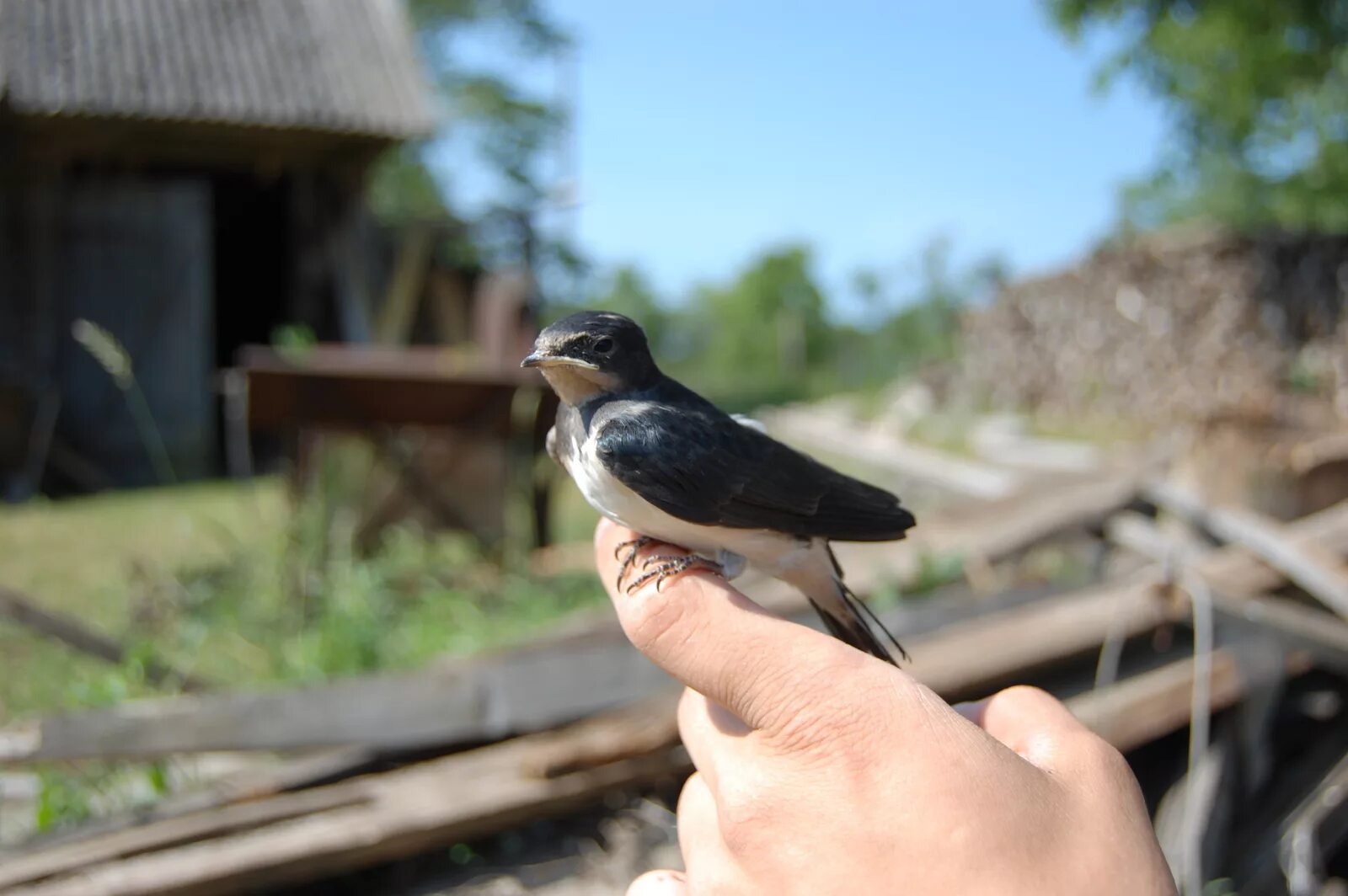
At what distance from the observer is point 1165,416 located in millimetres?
14938

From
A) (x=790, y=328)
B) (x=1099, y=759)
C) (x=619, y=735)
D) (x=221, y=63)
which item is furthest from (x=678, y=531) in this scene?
(x=790, y=328)

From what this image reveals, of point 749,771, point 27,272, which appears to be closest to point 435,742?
point 749,771

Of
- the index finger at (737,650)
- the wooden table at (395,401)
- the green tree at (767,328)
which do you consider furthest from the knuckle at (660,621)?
the green tree at (767,328)

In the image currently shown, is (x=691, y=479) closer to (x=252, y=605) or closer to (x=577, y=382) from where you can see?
(x=577, y=382)

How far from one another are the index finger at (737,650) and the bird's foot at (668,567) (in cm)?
3

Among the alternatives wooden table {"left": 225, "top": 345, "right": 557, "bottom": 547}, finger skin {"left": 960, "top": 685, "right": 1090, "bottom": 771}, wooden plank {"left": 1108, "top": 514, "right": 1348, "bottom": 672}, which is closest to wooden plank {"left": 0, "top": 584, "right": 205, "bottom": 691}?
wooden table {"left": 225, "top": 345, "right": 557, "bottom": 547}

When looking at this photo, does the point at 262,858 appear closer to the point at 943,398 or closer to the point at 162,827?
the point at 162,827

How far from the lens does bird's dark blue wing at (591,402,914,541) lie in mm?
1836

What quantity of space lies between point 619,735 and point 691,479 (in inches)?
62.4

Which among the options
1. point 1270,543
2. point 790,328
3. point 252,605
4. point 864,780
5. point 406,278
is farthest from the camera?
point 790,328

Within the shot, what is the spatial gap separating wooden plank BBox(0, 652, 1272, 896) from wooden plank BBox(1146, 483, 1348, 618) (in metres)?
0.70

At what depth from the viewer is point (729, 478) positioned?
189 centimetres

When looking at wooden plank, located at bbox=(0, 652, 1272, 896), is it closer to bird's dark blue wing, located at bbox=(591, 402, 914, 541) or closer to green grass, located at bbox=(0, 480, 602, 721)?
green grass, located at bbox=(0, 480, 602, 721)

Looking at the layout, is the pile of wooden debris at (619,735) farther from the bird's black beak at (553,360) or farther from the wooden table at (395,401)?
the wooden table at (395,401)
